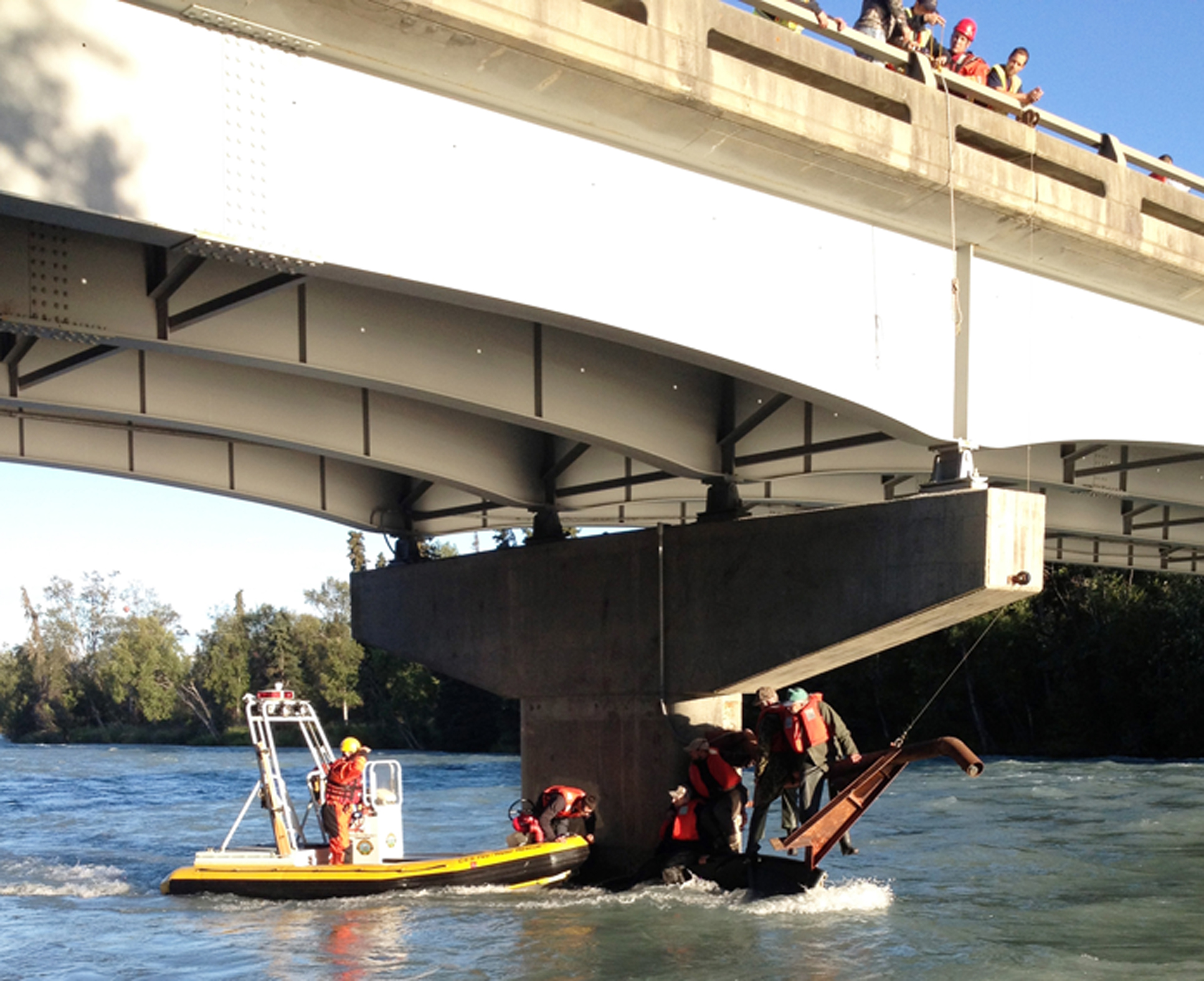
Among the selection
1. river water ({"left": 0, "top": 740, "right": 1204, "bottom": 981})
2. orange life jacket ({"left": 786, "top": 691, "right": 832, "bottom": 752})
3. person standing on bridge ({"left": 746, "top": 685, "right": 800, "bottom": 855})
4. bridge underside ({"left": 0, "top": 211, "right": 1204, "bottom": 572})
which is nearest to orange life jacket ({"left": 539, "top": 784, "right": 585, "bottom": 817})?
river water ({"left": 0, "top": 740, "right": 1204, "bottom": 981})

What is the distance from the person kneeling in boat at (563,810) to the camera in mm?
16375

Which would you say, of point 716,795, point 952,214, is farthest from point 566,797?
point 952,214

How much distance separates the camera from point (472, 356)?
515 inches

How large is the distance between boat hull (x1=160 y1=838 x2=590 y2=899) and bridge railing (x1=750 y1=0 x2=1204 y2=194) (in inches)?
354

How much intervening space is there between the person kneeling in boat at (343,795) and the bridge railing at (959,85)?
8.55 m

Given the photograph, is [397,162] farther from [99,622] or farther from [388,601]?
[99,622]

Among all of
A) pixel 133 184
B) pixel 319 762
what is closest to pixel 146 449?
pixel 319 762

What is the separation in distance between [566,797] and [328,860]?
2.76m

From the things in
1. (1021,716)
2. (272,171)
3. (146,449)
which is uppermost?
(272,171)

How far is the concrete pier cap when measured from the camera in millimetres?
12852

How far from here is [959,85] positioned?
1302 centimetres

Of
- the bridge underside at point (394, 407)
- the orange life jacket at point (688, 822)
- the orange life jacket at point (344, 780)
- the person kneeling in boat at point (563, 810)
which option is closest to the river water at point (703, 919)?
the orange life jacket at point (688, 822)

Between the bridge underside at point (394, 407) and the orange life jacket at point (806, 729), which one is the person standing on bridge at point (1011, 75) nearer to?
the bridge underside at point (394, 407)

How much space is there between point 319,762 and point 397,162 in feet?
28.6
